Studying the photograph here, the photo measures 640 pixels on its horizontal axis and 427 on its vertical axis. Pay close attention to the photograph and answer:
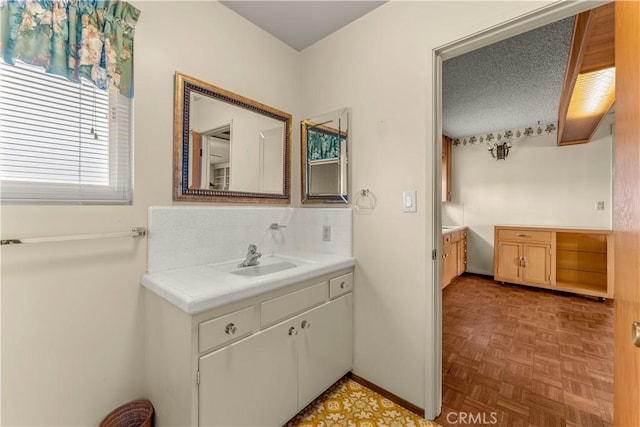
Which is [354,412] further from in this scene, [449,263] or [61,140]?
[449,263]

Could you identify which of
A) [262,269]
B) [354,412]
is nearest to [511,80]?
[262,269]

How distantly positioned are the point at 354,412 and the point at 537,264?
3628 mm

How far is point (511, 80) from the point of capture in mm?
2547

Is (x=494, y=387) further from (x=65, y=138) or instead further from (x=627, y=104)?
(x=65, y=138)

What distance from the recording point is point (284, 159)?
2070 mm

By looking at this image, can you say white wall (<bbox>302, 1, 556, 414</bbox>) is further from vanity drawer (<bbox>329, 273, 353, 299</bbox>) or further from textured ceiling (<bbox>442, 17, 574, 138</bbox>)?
textured ceiling (<bbox>442, 17, 574, 138</bbox>)

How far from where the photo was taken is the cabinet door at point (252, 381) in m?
1.09

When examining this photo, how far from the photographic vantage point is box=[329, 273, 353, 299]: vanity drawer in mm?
1668

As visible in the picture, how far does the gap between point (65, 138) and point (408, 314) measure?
6.46ft

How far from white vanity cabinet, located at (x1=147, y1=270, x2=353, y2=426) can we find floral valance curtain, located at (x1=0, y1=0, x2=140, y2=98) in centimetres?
111

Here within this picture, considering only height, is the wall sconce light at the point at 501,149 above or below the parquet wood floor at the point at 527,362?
above

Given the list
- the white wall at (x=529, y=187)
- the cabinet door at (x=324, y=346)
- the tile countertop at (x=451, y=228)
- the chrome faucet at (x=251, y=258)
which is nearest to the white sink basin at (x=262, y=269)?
the chrome faucet at (x=251, y=258)

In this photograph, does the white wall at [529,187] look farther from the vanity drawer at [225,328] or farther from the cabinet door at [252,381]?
the vanity drawer at [225,328]

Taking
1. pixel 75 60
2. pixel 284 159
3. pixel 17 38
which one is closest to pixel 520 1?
pixel 284 159
